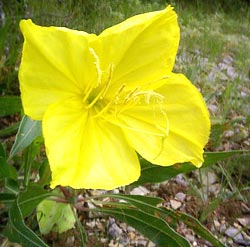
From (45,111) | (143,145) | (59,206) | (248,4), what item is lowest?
(248,4)

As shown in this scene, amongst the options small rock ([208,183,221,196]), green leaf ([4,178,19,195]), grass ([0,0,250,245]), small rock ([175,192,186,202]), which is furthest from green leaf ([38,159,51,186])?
small rock ([208,183,221,196])

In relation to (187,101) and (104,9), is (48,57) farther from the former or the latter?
(104,9)

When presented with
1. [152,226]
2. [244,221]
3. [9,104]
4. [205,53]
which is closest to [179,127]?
[152,226]

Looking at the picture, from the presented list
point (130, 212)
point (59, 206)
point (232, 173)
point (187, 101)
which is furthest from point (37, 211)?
point (232, 173)

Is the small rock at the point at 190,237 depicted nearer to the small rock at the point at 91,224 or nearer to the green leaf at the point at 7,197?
the small rock at the point at 91,224

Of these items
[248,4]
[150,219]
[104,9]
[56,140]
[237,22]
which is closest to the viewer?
[56,140]

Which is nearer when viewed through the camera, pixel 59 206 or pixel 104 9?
pixel 59 206

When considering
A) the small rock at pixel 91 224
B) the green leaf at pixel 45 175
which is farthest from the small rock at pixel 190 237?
the green leaf at pixel 45 175
